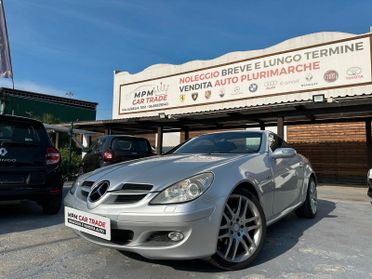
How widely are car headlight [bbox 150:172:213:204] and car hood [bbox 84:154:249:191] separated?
47 millimetres

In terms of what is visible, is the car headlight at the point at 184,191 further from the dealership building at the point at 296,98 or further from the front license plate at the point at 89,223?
the dealership building at the point at 296,98

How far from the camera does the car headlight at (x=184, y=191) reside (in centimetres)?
267

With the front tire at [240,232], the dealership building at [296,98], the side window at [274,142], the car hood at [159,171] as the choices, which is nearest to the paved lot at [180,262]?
the front tire at [240,232]

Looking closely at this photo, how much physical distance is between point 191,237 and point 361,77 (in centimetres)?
1298

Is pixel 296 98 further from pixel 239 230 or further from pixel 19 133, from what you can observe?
pixel 239 230

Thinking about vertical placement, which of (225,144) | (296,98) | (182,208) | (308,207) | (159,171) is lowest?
(308,207)

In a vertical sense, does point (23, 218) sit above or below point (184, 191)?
below

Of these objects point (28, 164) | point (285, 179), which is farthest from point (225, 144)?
point (28, 164)

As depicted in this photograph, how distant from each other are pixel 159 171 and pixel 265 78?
1344cm

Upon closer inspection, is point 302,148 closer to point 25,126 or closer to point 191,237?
point 25,126

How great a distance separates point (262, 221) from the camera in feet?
10.6

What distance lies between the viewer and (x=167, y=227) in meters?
2.58

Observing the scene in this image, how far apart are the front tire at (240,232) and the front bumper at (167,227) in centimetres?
22

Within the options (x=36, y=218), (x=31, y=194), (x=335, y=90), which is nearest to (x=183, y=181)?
(x=31, y=194)
